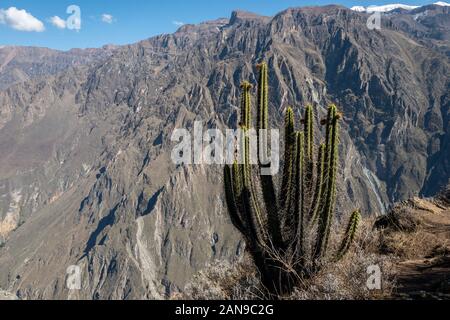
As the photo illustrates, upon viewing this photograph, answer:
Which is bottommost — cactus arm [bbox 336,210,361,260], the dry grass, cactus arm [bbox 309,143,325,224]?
the dry grass

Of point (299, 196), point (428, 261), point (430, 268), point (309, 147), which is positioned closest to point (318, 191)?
point (299, 196)

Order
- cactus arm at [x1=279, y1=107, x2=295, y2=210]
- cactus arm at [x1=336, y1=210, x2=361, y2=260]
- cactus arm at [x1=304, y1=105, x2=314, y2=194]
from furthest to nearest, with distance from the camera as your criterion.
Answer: cactus arm at [x1=304, y1=105, x2=314, y2=194] → cactus arm at [x1=336, y1=210, x2=361, y2=260] → cactus arm at [x1=279, y1=107, x2=295, y2=210]

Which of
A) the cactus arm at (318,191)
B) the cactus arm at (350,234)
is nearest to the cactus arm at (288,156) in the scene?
the cactus arm at (318,191)

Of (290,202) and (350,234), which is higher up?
(290,202)

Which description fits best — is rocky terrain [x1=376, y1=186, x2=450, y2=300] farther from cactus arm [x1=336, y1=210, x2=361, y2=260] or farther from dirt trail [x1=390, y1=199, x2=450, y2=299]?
cactus arm [x1=336, y1=210, x2=361, y2=260]

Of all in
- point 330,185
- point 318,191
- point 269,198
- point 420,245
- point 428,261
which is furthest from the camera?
point 420,245

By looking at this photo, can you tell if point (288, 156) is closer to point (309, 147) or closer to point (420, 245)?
point (309, 147)

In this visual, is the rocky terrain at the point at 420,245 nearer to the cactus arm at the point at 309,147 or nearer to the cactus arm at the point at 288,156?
the cactus arm at the point at 309,147

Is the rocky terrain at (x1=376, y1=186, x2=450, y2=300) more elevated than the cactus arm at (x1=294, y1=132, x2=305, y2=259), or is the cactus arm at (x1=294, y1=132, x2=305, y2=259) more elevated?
the cactus arm at (x1=294, y1=132, x2=305, y2=259)

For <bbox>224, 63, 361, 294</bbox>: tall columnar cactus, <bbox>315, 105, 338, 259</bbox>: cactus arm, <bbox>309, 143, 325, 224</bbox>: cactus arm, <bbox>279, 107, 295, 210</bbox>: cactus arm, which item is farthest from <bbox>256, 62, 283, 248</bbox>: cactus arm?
<bbox>315, 105, 338, 259</bbox>: cactus arm
